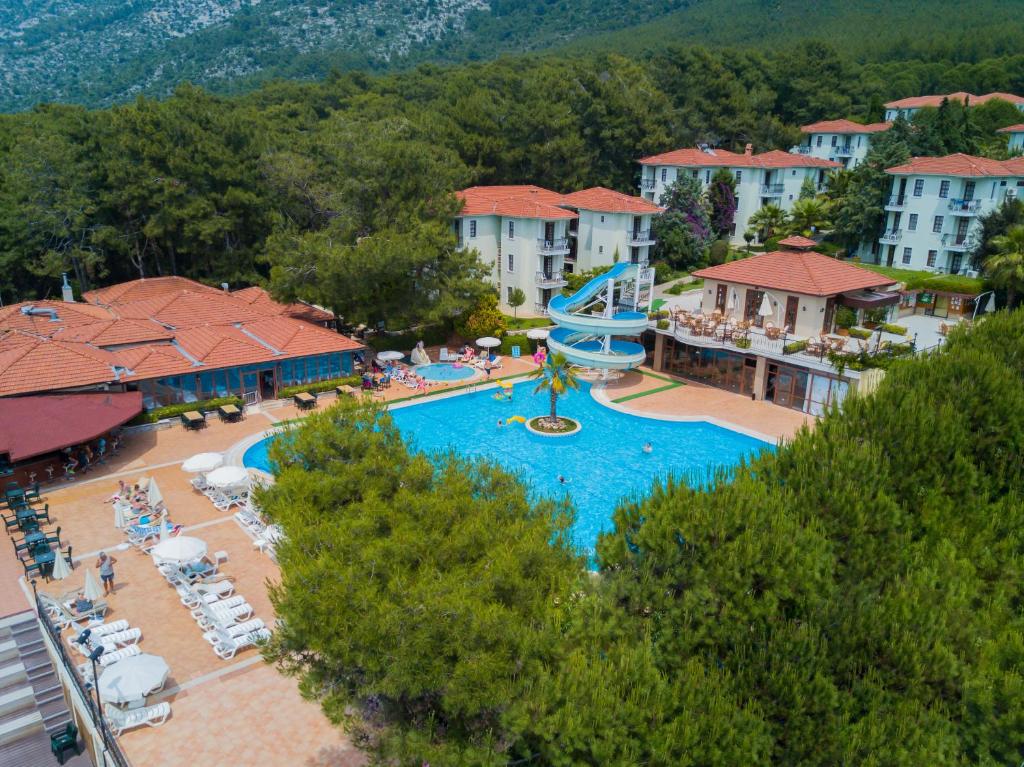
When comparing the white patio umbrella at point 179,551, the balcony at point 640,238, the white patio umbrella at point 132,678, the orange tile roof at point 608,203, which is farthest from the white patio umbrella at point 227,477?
the balcony at point 640,238

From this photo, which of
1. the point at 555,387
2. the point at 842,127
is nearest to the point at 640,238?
the point at 555,387

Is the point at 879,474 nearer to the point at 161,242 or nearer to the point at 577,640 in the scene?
the point at 577,640

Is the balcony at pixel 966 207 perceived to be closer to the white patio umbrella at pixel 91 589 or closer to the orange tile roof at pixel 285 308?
the orange tile roof at pixel 285 308

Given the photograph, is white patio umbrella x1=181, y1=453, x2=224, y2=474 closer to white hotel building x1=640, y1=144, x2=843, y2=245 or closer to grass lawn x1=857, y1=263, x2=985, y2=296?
grass lawn x1=857, y1=263, x2=985, y2=296

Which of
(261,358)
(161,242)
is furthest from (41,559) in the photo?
(161,242)

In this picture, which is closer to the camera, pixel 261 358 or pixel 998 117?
pixel 261 358
